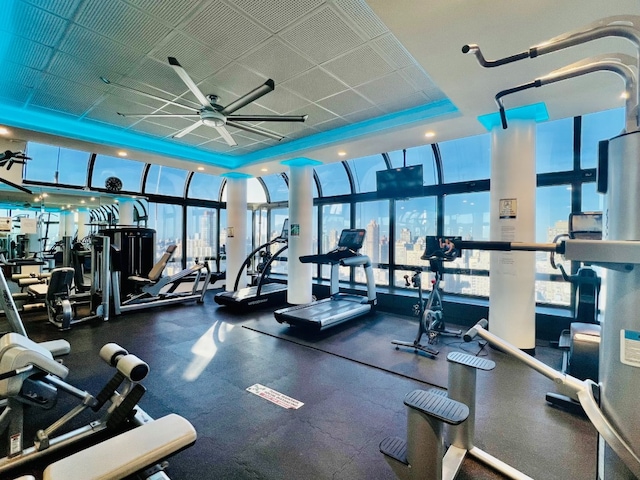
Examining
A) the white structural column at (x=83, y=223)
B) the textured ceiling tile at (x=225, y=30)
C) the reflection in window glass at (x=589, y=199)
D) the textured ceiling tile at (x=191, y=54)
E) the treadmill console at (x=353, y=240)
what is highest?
the textured ceiling tile at (x=225, y=30)

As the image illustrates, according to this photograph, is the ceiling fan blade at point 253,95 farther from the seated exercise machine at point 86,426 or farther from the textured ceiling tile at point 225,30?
the seated exercise machine at point 86,426

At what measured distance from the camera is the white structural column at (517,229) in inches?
157

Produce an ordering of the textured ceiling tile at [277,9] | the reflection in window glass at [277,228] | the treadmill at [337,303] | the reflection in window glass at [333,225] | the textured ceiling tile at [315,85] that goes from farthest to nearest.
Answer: the reflection in window glass at [277,228]
the reflection in window glass at [333,225]
the treadmill at [337,303]
the textured ceiling tile at [315,85]
the textured ceiling tile at [277,9]

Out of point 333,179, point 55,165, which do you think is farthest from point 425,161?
point 55,165

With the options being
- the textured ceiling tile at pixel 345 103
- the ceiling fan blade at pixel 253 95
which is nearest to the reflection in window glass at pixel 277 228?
the textured ceiling tile at pixel 345 103

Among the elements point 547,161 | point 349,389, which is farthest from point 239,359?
point 547,161

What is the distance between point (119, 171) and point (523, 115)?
806cm

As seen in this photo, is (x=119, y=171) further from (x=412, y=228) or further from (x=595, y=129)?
(x=595, y=129)

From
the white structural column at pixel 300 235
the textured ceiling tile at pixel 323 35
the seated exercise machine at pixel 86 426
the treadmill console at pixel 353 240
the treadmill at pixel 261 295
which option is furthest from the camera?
the white structural column at pixel 300 235

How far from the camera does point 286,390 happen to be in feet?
9.92

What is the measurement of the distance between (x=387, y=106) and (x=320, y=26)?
1.95 m

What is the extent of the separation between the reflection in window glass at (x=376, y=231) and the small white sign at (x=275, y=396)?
435 centimetres

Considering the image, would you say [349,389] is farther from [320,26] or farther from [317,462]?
[320,26]

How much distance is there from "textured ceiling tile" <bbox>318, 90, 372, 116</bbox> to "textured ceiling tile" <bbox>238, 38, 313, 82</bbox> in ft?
2.60
